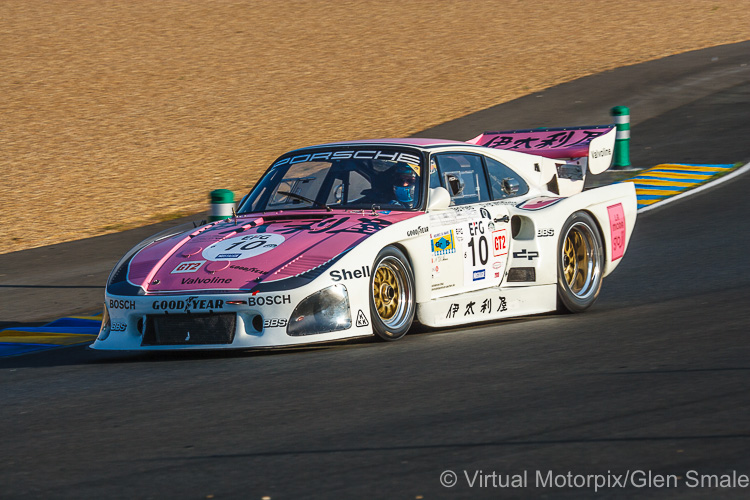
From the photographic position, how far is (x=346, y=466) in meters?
4.73

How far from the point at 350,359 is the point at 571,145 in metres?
4.07

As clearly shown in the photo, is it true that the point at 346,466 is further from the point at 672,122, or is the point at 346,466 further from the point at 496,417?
the point at 672,122

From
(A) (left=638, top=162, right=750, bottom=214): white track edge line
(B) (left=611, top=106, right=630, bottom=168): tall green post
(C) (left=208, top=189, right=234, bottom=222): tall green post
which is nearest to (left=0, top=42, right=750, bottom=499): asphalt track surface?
(C) (left=208, top=189, right=234, bottom=222): tall green post

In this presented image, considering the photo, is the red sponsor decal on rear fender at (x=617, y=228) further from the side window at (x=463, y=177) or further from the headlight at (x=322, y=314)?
the headlight at (x=322, y=314)

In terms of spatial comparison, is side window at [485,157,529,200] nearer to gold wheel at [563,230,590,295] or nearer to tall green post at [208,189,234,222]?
gold wheel at [563,230,590,295]

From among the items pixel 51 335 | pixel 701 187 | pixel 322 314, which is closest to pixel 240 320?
pixel 322 314

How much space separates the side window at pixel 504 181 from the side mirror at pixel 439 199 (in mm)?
813

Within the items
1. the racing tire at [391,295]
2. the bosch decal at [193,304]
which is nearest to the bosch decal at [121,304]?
the bosch decal at [193,304]

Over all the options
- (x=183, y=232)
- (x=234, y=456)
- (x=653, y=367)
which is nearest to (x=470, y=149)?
(x=183, y=232)

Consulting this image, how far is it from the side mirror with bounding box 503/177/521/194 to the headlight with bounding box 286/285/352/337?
2.39 metres

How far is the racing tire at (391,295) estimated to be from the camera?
760 cm

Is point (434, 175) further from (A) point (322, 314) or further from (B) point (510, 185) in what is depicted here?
(A) point (322, 314)

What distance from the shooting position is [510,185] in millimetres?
9250

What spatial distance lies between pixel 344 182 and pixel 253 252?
1.31 meters
